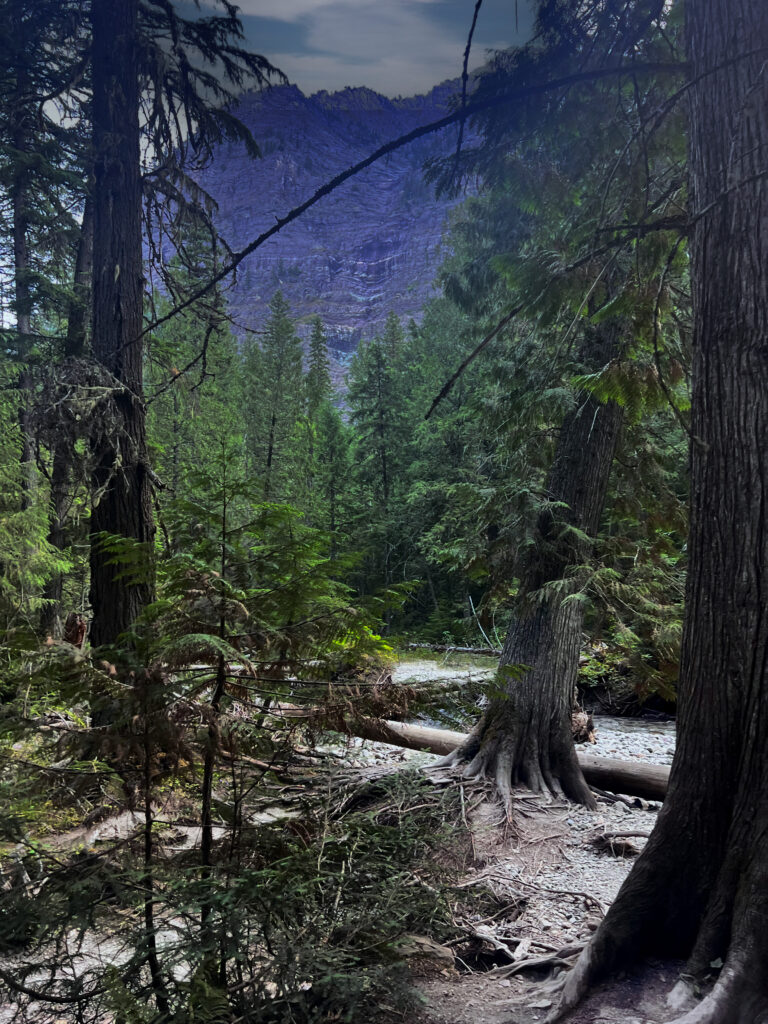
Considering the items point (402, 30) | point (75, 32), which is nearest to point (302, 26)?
point (402, 30)

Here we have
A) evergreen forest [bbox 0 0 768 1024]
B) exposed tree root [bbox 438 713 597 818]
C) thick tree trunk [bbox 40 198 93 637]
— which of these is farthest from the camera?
thick tree trunk [bbox 40 198 93 637]

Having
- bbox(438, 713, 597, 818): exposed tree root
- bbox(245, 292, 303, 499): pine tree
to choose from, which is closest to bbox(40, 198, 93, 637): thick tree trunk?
bbox(438, 713, 597, 818): exposed tree root

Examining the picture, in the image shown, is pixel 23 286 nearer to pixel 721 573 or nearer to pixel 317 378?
pixel 721 573

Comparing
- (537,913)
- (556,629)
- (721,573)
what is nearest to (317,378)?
(556,629)

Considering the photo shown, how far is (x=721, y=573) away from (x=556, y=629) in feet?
11.1

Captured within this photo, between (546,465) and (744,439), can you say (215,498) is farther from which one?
(546,465)

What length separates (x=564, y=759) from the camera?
18.4ft

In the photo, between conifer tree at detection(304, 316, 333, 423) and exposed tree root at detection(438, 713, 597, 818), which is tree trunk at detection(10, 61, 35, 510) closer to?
exposed tree root at detection(438, 713, 597, 818)

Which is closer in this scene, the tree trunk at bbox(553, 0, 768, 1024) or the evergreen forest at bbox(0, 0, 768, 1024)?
the evergreen forest at bbox(0, 0, 768, 1024)

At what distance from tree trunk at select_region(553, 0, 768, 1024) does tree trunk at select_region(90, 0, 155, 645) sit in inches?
173

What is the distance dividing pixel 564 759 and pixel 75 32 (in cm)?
857

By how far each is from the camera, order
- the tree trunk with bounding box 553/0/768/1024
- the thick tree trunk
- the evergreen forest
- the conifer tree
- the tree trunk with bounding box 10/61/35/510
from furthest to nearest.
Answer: the conifer tree
the tree trunk with bounding box 10/61/35/510
the thick tree trunk
the tree trunk with bounding box 553/0/768/1024
the evergreen forest

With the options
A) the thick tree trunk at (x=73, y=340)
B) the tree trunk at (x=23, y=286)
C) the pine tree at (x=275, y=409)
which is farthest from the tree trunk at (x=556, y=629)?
the pine tree at (x=275, y=409)

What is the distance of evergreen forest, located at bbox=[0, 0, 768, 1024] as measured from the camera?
206cm
